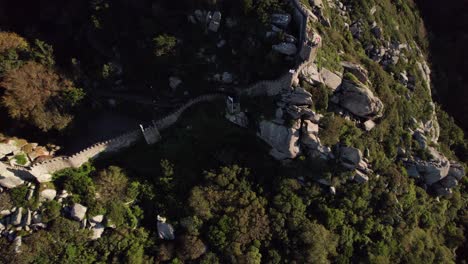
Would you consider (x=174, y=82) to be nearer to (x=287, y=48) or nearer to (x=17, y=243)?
(x=287, y=48)

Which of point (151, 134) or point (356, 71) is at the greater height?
point (356, 71)

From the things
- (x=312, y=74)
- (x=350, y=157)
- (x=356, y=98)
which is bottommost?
(x=350, y=157)

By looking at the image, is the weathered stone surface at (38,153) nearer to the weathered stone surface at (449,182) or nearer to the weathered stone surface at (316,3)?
the weathered stone surface at (316,3)

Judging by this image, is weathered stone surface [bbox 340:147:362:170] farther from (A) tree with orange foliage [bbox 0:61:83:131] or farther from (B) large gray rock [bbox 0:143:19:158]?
(B) large gray rock [bbox 0:143:19:158]

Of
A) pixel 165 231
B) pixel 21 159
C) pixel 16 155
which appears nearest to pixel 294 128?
pixel 165 231

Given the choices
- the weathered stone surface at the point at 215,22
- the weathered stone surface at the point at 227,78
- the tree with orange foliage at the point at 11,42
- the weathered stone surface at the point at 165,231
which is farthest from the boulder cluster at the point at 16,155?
the weathered stone surface at the point at 215,22

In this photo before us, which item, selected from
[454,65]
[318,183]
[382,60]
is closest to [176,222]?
→ [318,183]

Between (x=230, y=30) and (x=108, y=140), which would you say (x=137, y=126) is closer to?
(x=108, y=140)
